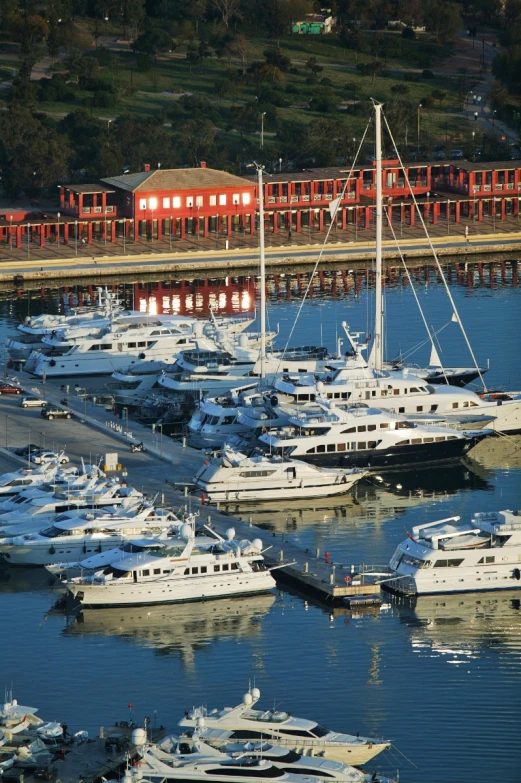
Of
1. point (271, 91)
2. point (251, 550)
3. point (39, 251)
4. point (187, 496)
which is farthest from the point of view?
point (271, 91)

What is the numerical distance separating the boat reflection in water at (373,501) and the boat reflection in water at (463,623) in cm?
989

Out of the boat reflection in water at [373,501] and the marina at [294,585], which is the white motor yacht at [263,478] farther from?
the boat reflection in water at [373,501]

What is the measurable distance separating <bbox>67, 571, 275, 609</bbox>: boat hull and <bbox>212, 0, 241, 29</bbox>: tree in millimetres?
131441

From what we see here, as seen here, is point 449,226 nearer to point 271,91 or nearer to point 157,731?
point 271,91

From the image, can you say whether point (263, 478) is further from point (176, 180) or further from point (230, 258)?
point (176, 180)

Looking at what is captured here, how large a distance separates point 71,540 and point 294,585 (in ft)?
27.4

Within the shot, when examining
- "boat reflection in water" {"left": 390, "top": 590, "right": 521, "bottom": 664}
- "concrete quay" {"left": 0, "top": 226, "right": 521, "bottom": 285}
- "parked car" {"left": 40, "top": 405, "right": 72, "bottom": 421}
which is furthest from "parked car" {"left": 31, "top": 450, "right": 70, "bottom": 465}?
"concrete quay" {"left": 0, "top": 226, "right": 521, "bottom": 285}

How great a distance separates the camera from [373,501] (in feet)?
276

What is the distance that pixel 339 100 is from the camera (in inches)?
7219

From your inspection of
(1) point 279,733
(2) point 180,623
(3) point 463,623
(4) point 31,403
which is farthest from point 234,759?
(4) point 31,403

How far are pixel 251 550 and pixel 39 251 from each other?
73728mm

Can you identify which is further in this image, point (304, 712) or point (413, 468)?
point (413, 468)

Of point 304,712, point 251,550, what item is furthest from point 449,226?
point 304,712

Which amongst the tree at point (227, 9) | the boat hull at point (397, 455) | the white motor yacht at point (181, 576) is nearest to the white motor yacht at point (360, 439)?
the boat hull at point (397, 455)
